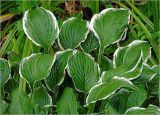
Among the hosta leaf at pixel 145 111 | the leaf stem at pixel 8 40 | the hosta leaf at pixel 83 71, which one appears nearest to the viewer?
the hosta leaf at pixel 145 111

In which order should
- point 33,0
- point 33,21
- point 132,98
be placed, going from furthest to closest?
point 33,0, point 33,21, point 132,98

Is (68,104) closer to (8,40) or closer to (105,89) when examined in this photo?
(105,89)

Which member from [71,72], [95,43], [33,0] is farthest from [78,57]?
[33,0]

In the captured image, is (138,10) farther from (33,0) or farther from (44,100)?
(44,100)

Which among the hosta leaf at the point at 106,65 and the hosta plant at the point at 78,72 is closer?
the hosta plant at the point at 78,72

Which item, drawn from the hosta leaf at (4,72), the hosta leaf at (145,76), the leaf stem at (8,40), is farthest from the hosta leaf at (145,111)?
the leaf stem at (8,40)

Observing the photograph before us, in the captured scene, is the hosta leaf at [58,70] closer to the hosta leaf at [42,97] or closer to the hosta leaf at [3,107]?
the hosta leaf at [42,97]

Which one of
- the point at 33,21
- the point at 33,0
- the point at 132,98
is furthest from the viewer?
the point at 33,0
